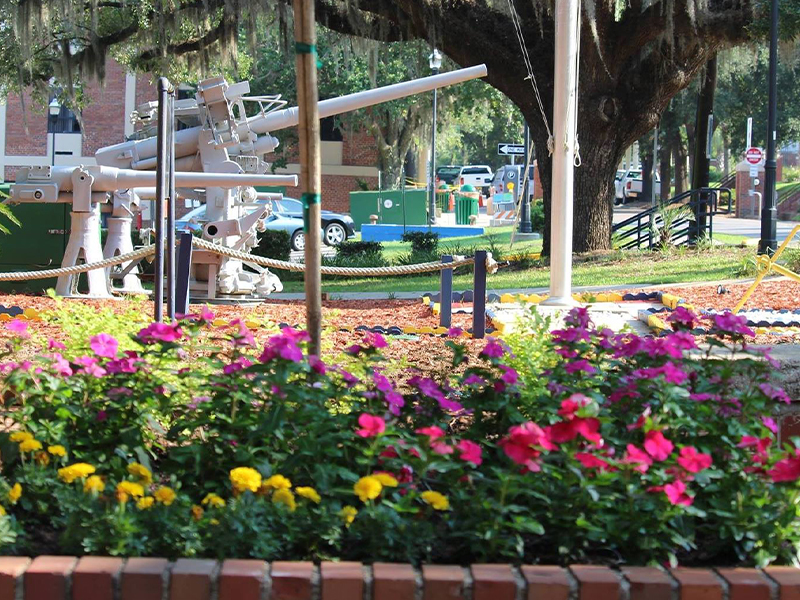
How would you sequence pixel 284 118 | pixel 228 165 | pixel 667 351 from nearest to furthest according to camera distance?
1. pixel 667 351
2. pixel 228 165
3. pixel 284 118

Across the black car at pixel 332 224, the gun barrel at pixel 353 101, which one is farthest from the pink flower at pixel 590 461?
the black car at pixel 332 224

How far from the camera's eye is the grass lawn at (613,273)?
15.3 metres

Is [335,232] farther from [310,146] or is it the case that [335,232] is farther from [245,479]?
[245,479]

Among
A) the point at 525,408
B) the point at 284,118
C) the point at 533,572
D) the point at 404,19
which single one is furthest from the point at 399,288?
the point at 533,572

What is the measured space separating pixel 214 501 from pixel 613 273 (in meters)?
13.3

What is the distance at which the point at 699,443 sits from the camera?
3.55 metres

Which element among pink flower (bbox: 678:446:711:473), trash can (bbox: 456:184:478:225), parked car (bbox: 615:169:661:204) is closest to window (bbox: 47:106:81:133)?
trash can (bbox: 456:184:478:225)

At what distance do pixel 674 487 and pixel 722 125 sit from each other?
169 feet

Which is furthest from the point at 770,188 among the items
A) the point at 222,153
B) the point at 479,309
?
the point at 479,309

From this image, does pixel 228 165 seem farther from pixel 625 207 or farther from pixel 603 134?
pixel 625 207

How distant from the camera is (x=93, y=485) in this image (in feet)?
10.8

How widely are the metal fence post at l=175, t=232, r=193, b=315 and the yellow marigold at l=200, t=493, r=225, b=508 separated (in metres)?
5.94

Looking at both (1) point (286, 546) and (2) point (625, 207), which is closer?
(1) point (286, 546)

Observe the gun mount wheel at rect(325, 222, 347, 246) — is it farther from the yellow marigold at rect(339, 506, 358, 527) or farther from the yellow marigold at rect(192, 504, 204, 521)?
the yellow marigold at rect(339, 506, 358, 527)
